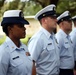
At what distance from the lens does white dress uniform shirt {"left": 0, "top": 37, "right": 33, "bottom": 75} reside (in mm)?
3658

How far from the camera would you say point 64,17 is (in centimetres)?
645

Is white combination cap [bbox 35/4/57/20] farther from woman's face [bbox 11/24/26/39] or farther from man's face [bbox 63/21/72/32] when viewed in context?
woman's face [bbox 11/24/26/39]

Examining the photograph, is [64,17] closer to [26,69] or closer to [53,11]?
[53,11]

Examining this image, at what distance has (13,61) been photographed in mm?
3707

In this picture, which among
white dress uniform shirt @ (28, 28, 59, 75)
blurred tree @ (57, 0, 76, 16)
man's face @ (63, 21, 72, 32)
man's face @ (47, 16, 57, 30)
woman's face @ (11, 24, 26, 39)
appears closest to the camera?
woman's face @ (11, 24, 26, 39)

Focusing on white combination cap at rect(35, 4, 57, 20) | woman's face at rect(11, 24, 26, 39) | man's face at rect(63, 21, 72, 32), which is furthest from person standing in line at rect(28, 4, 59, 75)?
man's face at rect(63, 21, 72, 32)

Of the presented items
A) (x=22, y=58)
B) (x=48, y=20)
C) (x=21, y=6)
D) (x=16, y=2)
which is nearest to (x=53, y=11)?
(x=48, y=20)

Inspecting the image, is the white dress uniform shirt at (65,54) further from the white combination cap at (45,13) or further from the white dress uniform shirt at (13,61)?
the white dress uniform shirt at (13,61)

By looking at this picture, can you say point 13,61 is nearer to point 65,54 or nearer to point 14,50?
point 14,50

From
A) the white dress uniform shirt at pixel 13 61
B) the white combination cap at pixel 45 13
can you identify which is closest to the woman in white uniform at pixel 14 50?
the white dress uniform shirt at pixel 13 61

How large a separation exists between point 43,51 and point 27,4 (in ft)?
57.4

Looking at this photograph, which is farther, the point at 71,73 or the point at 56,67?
the point at 71,73

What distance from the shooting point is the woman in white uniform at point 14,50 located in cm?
368

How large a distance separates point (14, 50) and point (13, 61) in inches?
6.0
